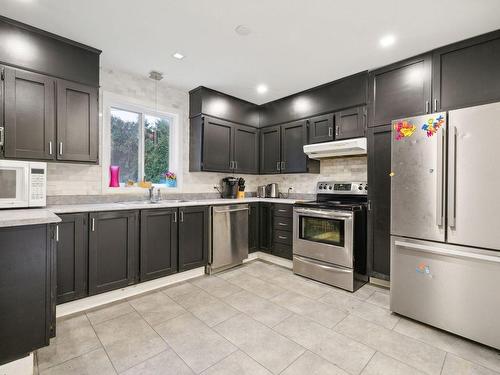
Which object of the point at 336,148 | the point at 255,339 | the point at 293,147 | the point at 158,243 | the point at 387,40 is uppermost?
the point at 387,40

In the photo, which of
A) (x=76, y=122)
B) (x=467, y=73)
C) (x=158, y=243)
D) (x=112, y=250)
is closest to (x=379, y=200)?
(x=467, y=73)

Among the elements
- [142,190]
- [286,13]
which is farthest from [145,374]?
[286,13]

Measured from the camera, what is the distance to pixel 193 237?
3244 millimetres

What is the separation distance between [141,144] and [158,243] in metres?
1.49

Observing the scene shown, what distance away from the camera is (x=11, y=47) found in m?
2.22

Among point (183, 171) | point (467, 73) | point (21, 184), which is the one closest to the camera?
point (21, 184)

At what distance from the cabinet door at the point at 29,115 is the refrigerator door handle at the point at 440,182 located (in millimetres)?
3529

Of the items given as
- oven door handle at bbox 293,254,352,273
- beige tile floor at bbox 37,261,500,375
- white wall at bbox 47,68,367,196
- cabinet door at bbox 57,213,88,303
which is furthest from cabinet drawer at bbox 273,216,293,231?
cabinet door at bbox 57,213,88,303

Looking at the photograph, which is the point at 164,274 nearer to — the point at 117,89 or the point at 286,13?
the point at 117,89

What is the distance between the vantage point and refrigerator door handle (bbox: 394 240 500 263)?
1.82 metres

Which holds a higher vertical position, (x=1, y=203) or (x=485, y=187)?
(x=485, y=187)

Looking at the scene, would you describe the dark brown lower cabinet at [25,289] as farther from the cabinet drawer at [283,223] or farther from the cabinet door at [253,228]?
the cabinet drawer at [283,223]

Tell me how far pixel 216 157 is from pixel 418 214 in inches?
108

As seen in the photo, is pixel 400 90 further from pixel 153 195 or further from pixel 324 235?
pixel 153 195
